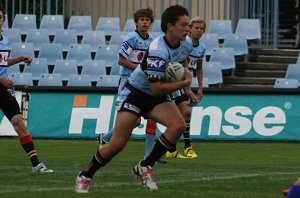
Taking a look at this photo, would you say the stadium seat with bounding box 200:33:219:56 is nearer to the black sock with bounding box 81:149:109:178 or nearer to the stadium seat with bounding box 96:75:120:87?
the stadium seat with bounding box 96:75:120:87

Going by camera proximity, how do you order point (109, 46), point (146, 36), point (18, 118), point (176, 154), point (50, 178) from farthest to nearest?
point (109, 46) < point (176, 154) < point (146, 36) < point (18, 118) < point (50, 178)

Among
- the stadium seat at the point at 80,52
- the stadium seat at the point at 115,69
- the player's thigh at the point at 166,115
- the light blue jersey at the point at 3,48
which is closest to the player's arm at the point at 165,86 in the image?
the player's thigh at the point at 166,115

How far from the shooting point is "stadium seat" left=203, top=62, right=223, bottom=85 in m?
23.8

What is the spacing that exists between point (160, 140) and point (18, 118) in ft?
9.67

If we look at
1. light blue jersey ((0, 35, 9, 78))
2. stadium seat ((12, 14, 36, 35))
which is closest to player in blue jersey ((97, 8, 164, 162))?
light blue jersey ((0, 35, 9, 78))

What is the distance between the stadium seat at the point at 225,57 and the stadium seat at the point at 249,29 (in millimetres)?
1516

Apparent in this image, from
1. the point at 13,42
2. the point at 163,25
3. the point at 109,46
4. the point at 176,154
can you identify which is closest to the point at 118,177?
the point at 163,25

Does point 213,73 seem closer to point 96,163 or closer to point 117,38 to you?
point 117,38

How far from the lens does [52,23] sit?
Result: 2720 centimetres

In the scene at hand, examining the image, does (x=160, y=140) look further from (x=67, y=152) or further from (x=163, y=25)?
(x=67, y=152)

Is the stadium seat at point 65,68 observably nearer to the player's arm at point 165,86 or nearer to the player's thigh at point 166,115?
the player's thigh at point 166,115

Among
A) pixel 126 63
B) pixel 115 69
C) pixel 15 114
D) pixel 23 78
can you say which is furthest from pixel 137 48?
pixel 115 69

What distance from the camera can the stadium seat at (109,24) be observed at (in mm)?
26891

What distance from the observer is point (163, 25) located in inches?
426
